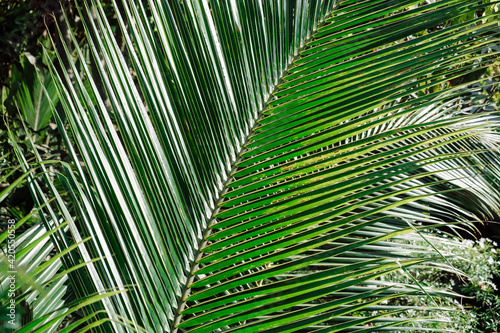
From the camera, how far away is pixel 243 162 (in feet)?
2.99

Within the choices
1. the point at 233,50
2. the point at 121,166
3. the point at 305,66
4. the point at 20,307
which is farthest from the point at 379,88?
the point at 20,307

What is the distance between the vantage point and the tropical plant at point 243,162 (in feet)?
2.02

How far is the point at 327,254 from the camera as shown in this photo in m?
0.61

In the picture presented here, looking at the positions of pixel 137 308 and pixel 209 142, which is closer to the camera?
pixel 137 308

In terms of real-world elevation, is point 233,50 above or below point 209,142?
above

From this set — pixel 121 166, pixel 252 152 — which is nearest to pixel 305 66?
pixel 252 152

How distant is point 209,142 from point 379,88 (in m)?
0.39

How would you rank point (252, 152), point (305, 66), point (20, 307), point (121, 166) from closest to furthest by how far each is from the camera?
point (20, 307), point (121, 166), point (252, 152), point (305, 66)

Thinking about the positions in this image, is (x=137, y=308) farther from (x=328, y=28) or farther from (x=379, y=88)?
(x=328, y=28)

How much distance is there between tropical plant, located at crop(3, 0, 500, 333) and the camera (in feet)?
2.02

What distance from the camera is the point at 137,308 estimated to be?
0.63 m

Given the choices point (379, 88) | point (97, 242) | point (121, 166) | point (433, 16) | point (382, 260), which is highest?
point (433, 16)

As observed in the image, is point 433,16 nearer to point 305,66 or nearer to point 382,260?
point 305,66

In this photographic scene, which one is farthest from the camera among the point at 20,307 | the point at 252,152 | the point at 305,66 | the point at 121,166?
the point at 305,66
